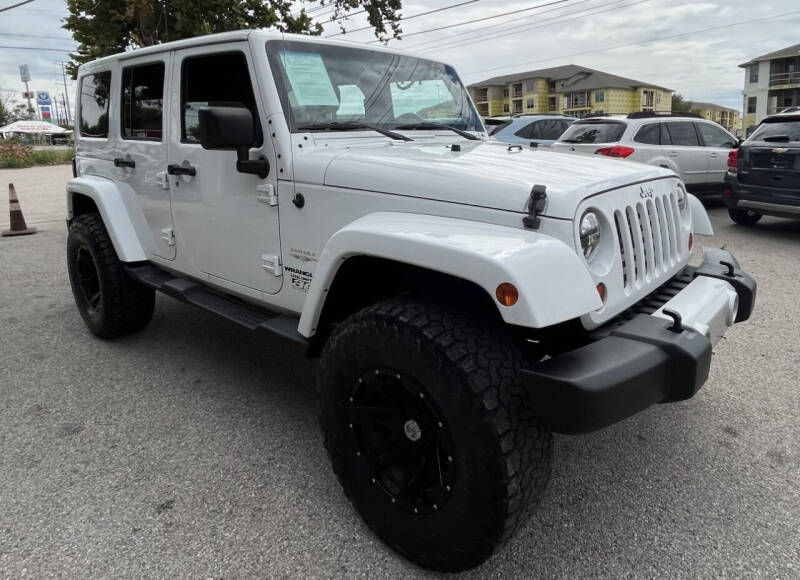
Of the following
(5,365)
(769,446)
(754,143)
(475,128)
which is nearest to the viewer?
(769,446)

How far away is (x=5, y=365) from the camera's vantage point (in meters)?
3.96

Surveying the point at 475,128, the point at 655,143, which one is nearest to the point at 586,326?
the point at 475,128

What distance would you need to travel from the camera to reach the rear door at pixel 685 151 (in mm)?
9312

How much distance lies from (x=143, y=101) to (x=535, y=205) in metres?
2.76

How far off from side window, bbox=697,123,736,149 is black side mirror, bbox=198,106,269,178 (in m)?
9.34

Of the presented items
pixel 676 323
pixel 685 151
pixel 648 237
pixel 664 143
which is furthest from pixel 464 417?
pixel 685 151

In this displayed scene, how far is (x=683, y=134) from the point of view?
9617 millimetres

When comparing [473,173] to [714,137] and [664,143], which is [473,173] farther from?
[714,137]

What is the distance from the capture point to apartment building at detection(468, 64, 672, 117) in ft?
202

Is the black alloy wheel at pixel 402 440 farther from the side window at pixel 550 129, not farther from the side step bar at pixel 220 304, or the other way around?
the side window at pixel 550 129

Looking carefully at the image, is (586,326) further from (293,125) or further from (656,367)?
(293,125)

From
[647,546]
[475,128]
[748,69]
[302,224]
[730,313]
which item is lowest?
[647,546]

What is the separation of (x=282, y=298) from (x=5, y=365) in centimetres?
244

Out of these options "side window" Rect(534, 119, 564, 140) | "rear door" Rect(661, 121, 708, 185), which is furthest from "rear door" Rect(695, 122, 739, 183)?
"side window" Rect(534, 119, 564, 140)
